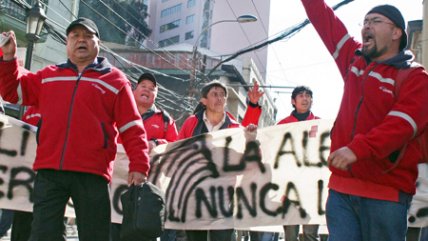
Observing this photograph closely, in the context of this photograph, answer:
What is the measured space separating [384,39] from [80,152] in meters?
2.05

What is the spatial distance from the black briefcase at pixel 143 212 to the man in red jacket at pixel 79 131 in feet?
0.31

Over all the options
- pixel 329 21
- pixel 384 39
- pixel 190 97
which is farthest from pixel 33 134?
pixel 190 97

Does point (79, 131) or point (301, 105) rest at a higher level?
Result: point (301, 105)

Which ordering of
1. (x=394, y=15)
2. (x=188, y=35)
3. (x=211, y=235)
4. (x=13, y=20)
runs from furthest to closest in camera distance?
(x=188, y=35), (x=13, y=20), (x=211, y=235), (x=394, y=15)

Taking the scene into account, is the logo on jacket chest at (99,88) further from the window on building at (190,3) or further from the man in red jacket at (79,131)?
the window on building at (190,3)

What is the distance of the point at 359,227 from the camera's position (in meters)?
3.58

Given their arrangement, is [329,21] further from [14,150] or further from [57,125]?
[14,150]

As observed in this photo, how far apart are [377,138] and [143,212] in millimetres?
1629

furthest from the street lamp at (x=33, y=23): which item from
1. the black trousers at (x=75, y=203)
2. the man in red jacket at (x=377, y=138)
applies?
the man in red jacket at (x=377, y=138)

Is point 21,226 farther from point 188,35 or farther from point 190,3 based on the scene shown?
point 190,3

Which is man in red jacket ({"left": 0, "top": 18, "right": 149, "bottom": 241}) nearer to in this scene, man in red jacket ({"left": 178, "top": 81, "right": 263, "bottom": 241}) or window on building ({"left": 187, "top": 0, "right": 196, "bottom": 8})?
man in red jacket ({"left": 178, "top": 81, "right": 263, "bottom": 241})

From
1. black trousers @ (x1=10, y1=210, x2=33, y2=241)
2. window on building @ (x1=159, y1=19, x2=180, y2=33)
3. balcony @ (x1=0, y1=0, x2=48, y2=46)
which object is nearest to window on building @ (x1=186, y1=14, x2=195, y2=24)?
window on building @ (x1=159, y1=19, x2=180, y2=33)

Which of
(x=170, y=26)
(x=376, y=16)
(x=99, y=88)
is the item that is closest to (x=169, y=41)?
(x=170, y=26)

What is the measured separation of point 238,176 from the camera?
6418mm
